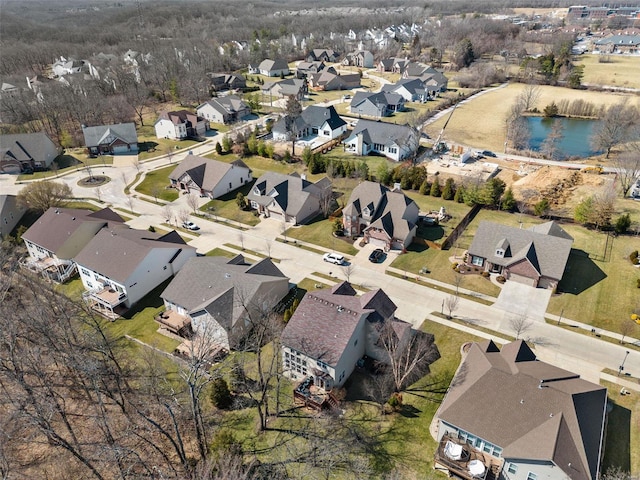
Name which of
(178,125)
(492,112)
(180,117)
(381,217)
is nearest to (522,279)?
(381,217)

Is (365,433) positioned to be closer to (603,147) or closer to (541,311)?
(541,311)

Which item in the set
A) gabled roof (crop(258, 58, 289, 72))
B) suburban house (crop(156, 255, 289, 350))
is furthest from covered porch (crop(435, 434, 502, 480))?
gabled roof (crop(258, 58, 289, 72))

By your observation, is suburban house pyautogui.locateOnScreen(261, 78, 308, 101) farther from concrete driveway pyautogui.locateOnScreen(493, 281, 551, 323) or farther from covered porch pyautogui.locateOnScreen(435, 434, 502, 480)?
covered porch pyautogui.locateOnScreen(435, 434, 502, 480)

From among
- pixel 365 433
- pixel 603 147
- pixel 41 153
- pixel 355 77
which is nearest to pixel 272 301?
pixel 365 433

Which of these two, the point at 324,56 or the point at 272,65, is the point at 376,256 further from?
the point at 324,56

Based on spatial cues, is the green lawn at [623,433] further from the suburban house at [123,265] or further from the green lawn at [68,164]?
the green lawn at [68,164]

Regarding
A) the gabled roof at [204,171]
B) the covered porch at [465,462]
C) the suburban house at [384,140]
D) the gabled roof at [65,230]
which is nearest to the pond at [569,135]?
the suburban house at [384,140]
